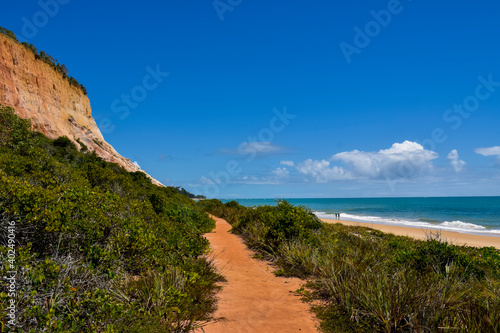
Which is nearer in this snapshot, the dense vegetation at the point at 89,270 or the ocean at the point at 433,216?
the dense vegetation at the point at 89,270

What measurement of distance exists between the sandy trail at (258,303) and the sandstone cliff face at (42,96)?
104ft

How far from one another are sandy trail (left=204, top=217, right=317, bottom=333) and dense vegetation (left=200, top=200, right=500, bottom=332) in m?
0.42

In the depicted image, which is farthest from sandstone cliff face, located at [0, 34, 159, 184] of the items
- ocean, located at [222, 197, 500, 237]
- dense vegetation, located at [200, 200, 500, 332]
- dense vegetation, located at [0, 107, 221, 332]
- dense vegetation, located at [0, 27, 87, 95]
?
dense vegetation, located at [200, 200, 500, 332]

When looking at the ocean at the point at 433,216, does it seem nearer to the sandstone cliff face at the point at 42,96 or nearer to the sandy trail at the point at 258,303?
the sandy trail at the point at 258,303

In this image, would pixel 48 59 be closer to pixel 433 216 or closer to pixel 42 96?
pixel 42 96

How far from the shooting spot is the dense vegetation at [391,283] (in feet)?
14.5

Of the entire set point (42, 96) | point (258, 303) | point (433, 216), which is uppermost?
point (42, 96)

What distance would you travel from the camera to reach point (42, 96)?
35344 millimetres

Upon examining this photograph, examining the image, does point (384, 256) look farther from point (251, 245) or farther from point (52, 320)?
point (52, 320)

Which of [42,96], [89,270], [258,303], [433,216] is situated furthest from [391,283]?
[433,216]

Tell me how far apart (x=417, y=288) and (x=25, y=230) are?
676 cm

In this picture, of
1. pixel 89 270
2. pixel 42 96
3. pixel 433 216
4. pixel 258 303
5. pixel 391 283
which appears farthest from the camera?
pixel 433 216

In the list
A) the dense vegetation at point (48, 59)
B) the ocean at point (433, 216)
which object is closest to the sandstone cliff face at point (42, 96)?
the dense vegetation at point (48, 59)

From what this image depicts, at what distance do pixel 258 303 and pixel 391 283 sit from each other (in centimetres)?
279
